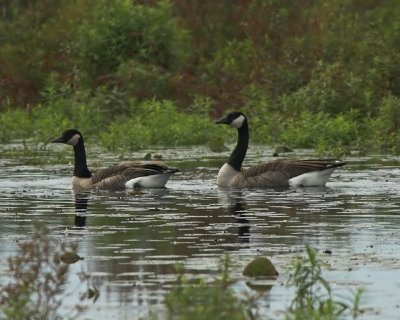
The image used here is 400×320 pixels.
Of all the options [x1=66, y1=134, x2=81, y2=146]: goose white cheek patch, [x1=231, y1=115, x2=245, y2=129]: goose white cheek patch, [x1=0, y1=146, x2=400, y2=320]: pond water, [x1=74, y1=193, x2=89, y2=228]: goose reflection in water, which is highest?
[x1=231, y1=115, x2=245, y2=129]: goose white cheek patch

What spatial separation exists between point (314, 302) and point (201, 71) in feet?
91.0

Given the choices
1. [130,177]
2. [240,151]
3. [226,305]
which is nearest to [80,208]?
[130,177]

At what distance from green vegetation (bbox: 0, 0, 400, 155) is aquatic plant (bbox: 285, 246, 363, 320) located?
14933mm

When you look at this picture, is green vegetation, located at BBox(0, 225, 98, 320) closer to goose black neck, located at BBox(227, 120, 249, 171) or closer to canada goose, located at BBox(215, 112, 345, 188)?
canada goose, located at BBox(215, 112, 345, 188)

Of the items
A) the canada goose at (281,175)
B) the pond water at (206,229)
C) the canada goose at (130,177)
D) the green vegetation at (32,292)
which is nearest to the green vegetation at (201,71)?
the canada goose at (281,175)

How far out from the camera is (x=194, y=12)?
130 ft

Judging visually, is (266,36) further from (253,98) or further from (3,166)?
(3,166)

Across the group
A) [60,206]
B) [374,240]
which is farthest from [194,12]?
[374,240]

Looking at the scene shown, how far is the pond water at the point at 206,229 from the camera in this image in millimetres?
10812

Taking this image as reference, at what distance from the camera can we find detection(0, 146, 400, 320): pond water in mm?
10812

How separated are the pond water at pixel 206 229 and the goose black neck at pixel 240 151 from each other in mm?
517

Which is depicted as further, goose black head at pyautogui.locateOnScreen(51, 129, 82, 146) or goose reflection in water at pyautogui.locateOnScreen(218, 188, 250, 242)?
goose black head at pyautogui.locateOnScreen(51, 129, 82, 146)

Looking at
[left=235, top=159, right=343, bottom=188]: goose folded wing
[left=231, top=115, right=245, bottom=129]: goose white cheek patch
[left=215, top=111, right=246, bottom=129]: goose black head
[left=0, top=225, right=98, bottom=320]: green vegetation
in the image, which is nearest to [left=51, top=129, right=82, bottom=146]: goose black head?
[left=215, top=111, right=246, bottom=129]: goose black head

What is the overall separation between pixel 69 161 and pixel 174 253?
12513 mm
